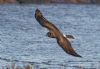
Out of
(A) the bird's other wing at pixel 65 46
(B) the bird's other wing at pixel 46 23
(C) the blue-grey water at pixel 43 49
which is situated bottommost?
(C) the blue-grey water at pixel 43 49

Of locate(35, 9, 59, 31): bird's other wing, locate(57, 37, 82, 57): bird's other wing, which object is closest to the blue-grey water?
locate(57, 37, 82, 57): bird's other wing

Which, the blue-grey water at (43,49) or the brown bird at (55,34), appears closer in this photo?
the brown bird at (55,34)

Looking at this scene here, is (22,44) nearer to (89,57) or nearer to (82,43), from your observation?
(82,43)

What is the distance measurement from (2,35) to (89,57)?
1193cm

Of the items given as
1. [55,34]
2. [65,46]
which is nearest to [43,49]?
[65,46]

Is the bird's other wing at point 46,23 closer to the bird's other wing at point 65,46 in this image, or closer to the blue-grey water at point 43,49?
the bird's other wing at point 65,46

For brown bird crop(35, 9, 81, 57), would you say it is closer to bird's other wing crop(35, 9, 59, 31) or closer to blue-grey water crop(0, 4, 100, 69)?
bird's other wing crop(35, 9, 59, 31)

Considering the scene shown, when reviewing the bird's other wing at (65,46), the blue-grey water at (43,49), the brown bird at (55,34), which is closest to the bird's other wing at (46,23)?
the brown bird at (55,34)

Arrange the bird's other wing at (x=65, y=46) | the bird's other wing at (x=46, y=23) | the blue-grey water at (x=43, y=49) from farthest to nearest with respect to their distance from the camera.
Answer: the blue-grey water at (x=43, y=49)
the bird's other wing at (x=65, y=46)
the bird's other wing at (x=46, y=23)

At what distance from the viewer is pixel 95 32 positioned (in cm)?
4331

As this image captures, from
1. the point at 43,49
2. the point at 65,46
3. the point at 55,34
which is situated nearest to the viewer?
the point at 55,34

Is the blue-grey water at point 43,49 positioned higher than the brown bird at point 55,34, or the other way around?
the brown bird at point 55,34

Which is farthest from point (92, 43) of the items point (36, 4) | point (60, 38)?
point (36, 4)

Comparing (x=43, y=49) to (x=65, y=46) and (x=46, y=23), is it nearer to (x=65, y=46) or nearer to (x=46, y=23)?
(x=65, y=46)
